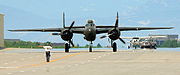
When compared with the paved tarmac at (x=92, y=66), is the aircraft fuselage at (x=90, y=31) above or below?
above

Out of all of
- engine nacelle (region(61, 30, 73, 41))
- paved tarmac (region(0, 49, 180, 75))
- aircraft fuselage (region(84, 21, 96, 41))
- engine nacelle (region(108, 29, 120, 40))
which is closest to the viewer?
→ paved tarmac (region(0, 49, 180, 75))

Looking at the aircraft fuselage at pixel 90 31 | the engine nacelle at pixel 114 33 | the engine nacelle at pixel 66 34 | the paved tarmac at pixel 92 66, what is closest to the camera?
the paved tarmac at pixel 92 66

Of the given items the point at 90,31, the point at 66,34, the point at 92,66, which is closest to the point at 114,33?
the point at 90,31

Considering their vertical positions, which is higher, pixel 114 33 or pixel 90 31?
pixel 90 31

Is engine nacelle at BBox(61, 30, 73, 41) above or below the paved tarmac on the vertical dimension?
above

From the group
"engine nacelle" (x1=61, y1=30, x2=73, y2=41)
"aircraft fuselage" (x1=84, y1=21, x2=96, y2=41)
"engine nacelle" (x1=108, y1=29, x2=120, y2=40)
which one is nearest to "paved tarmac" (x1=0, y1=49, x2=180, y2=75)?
"aircraft fuselage" (x1=84, y1=21, x2=96, y2=41)

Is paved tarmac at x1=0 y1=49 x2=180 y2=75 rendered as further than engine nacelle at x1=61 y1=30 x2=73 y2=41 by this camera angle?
No

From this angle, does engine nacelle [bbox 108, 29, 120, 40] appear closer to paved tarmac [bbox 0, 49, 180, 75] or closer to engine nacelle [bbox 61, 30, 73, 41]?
engine nacelle [bbox 61, 30, 73, 41]

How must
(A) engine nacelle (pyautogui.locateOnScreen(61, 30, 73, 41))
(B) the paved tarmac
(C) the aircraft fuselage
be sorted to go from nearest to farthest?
(B) the paved tarmac
(C) the aircraft fuselage
(A) engine nacelle (pyautogui.locateOnScreen(61, 30, 73, 41))

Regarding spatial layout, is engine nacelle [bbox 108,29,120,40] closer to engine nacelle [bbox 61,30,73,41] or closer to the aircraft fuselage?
the aircraft fuselage

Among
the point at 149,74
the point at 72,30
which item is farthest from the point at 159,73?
the point at 72,30

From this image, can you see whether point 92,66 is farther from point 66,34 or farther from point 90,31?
point 66,34

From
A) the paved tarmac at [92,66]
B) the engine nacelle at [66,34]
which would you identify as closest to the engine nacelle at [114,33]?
the engine nacelle at [66,34]

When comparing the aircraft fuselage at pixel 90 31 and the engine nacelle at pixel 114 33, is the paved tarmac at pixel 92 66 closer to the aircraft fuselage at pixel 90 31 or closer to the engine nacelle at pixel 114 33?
the aircraft fuselage at pixel 90 31
